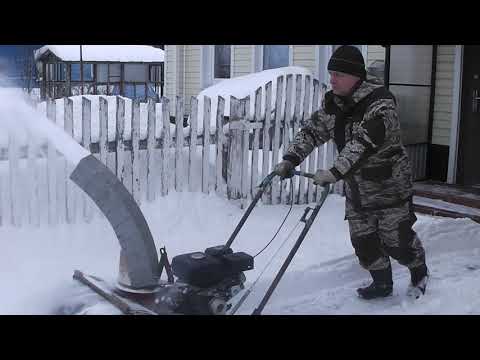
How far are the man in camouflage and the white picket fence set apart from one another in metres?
2.09

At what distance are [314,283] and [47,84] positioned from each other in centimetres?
2315

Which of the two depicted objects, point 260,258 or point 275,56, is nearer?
point 260,258

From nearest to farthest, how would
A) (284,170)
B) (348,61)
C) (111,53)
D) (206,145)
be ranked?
(348,61), (284,170), (206,145), (111,53)

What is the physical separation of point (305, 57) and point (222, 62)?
285 centimetres

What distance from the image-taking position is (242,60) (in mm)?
12219

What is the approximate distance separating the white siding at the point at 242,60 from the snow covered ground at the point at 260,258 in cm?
554

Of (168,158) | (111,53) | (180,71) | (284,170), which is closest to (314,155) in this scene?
(168,158)

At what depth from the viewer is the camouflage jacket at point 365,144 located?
3.96m

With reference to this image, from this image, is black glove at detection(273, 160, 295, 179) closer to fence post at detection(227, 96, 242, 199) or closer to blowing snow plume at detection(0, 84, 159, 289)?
blowing snow plume at detection(0, 84, 159, 289)

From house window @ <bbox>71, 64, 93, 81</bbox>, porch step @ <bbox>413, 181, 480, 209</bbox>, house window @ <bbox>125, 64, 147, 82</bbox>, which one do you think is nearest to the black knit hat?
porch step @ <bbox>413, 181, 480, 209</bbox>

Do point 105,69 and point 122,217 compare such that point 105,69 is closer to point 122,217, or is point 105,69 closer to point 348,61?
point 122,217

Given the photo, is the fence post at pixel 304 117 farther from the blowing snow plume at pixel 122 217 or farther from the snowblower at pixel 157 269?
the blowing snow plume at pixel 122 217
